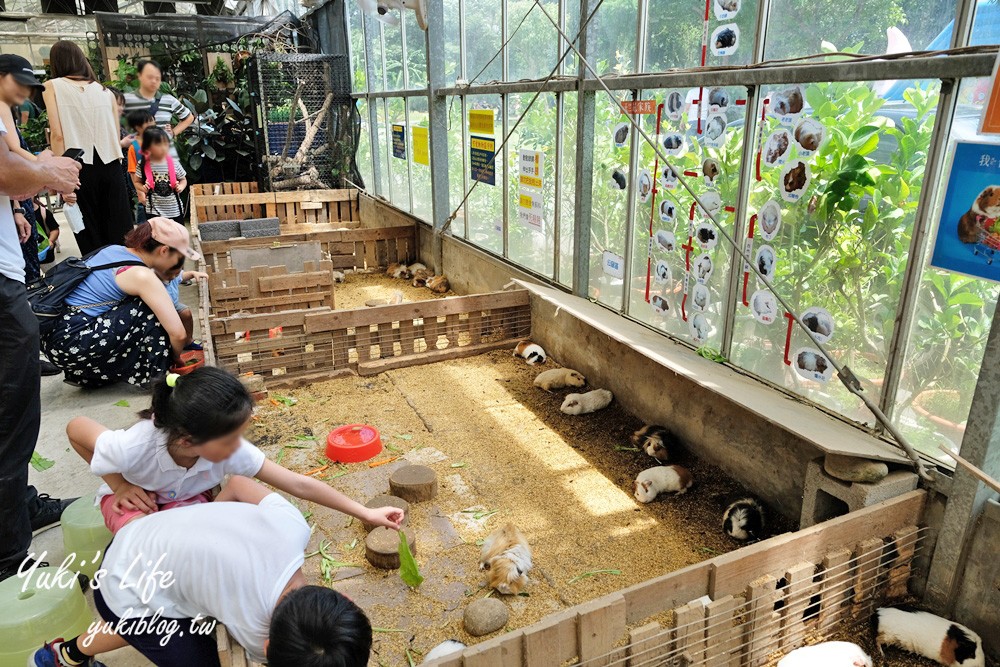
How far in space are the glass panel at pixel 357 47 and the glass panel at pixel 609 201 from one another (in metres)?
7.22

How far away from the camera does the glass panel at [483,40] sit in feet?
22.1

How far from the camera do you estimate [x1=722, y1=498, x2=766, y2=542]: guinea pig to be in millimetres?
3545

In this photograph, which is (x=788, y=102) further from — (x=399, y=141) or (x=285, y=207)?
(x=285, y=207)

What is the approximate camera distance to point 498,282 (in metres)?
7.20

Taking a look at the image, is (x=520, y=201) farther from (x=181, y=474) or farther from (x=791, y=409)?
(x=181, y=474)

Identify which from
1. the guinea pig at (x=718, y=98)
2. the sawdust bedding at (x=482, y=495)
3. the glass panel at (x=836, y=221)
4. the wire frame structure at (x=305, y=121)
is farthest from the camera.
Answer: the wire frame structure at (x=305, y=121)

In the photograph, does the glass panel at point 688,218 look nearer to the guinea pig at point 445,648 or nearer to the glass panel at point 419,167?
the guinea pig at point 445,648

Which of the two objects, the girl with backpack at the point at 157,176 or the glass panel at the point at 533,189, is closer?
the glass panel at the point at 533,189

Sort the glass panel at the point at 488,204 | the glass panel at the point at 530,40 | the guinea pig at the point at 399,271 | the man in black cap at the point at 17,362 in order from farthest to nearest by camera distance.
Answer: the guinea pig at the point at 399,271, the glass panel at the point at 488,204, the glass panel at the point at 530,40, the man in black cap at the point at 17,362

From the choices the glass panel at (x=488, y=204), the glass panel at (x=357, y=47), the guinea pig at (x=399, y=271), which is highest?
the glass panel at (x=357, y=47)

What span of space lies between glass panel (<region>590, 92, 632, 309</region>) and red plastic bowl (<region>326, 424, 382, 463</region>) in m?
2.16

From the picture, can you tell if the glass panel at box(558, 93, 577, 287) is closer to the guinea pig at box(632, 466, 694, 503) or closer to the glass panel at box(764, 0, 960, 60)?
the glass panel at box(764, 0, 960, 60)

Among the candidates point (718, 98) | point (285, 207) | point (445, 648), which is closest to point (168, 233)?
point (445, 648)

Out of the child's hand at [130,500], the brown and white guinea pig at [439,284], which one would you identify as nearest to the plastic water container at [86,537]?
the child's hand at [130,500]
